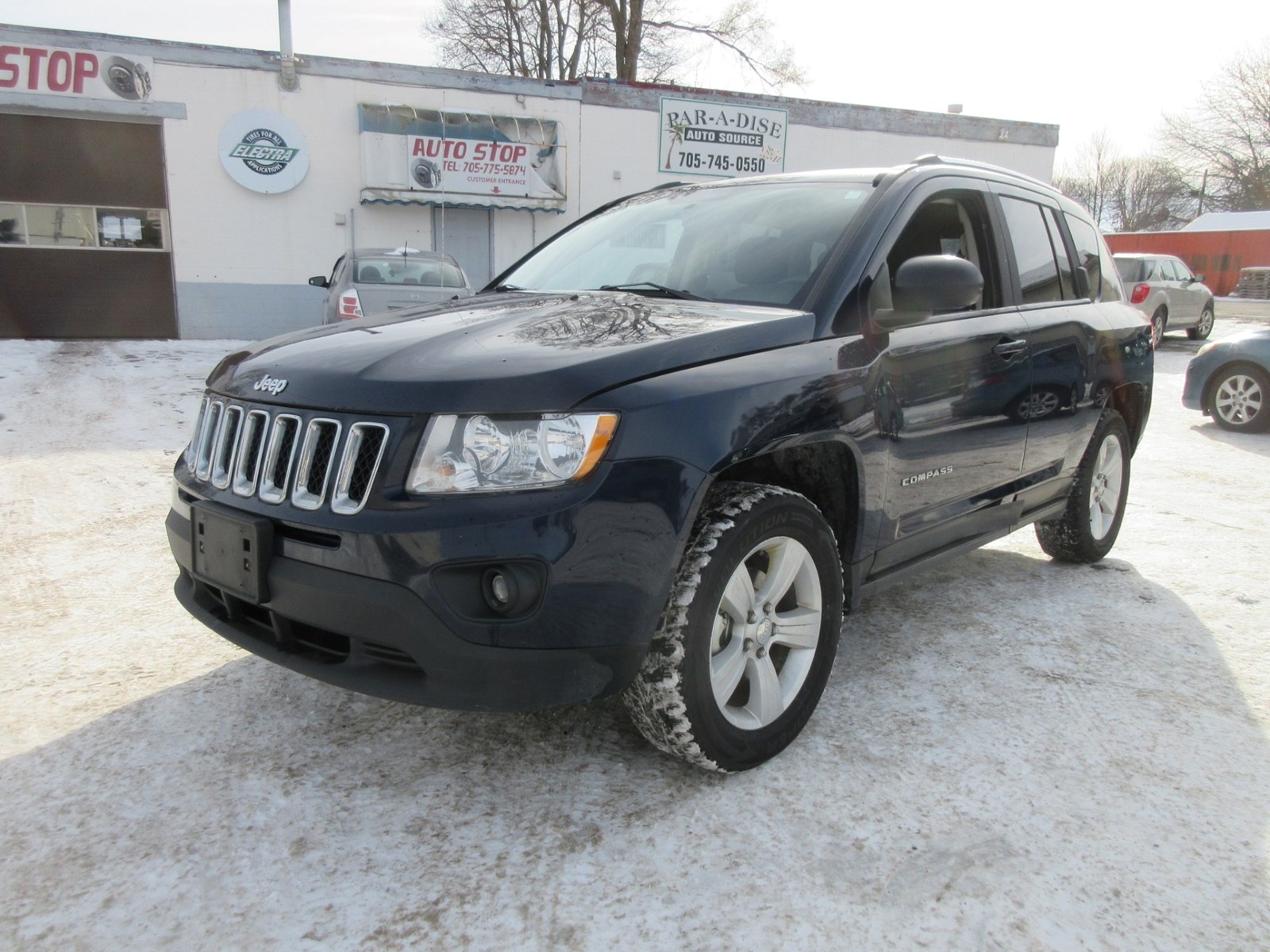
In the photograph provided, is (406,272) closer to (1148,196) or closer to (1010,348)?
(1010,348)

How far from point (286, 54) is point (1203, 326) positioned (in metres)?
18.5

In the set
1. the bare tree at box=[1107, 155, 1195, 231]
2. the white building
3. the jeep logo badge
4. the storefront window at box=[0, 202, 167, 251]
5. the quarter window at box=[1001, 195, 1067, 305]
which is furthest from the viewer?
the bare tree at box=[1107, 155, 1195, 231]

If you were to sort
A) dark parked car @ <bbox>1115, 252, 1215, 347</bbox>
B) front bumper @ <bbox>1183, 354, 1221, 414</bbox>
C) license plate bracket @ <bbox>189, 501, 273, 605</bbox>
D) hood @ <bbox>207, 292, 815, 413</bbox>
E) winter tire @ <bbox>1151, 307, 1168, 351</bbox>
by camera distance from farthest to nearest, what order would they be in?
winter tire @ <bbox>1151, 307, 1168, 351</bbox> → dark parked car @ <bbox>1115, 252, 1215, 347</bbox> → front bumper @ <bbox>1183, 354, 1221, 414</bbox> → license plate bracket @ <bbox>189, 501, 273, 605</bbox> → hood @ <bbox>207, 292, 815, 413</bbox>

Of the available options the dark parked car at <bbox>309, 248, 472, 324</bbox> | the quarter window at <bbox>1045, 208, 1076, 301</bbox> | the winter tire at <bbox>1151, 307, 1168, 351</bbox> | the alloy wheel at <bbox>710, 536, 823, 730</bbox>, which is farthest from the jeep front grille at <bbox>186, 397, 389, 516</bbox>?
the winter tire at <bbox>1151, 307, 1168, 351</bbox>

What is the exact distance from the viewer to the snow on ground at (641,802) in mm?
1960

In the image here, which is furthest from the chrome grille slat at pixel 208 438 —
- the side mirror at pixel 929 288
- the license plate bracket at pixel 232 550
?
the side mirror at pixel 929 288

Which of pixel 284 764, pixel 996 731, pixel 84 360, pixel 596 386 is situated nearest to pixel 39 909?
pixel 284 764

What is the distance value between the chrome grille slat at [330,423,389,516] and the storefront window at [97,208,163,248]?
1523 centimetres

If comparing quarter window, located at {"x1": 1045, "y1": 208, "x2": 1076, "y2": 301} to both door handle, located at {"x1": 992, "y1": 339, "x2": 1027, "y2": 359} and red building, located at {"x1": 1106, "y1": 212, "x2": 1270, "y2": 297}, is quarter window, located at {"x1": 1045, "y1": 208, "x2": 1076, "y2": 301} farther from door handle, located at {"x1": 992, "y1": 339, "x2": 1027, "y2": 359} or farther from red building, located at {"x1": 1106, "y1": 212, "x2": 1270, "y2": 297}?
red building, located at {"x1": 1106, "y1": 212, "x2": 1270, "y2": 297}

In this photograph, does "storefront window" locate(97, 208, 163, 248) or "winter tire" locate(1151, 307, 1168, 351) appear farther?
"winter tire" locate(1151, 307, 1168, 351)

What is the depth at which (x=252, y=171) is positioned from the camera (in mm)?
15070

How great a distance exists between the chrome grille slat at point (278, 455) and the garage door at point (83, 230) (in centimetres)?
1491

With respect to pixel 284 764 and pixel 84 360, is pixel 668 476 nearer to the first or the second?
pixel 284 764

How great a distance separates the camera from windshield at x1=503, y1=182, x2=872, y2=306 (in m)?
2.93
